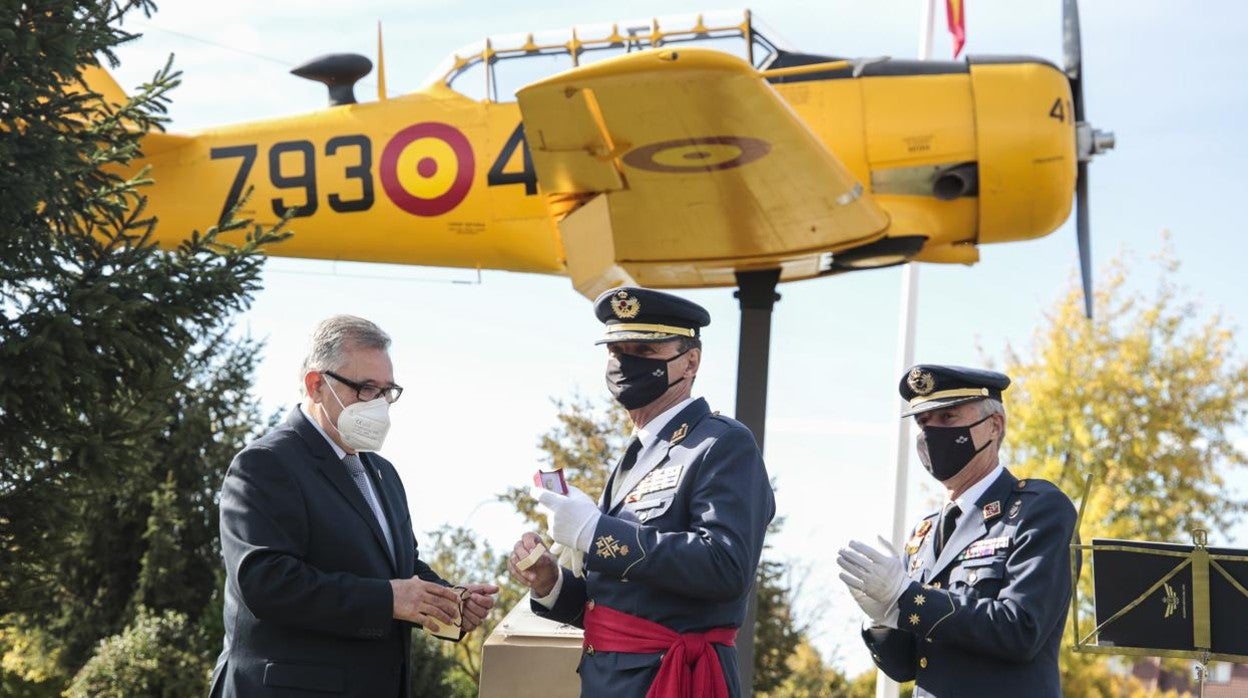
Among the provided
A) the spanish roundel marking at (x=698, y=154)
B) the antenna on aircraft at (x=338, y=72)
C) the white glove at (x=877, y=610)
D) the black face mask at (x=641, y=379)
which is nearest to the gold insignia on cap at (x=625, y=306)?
the black face mask at (x=641, y=379)

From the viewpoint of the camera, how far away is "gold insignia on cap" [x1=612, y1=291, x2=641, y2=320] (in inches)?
139

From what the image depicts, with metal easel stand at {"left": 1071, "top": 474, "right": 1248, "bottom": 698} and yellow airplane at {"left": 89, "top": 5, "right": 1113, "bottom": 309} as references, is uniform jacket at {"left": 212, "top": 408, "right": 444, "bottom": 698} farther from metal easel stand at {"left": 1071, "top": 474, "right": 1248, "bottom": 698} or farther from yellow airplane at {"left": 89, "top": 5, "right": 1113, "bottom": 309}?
yellow airplane at {"left": 89, "top": 5, "right": 1113, "bottom": 309}

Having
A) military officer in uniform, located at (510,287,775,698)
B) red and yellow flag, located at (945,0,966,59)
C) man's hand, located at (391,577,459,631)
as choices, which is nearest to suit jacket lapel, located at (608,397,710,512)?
military officer in uniform, located at (510,287,775,698)

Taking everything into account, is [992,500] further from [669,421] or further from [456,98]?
[456,98]

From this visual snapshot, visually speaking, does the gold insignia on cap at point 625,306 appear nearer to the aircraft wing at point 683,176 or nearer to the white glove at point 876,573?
the white glove at point 876,573

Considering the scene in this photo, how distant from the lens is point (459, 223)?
12062 mm

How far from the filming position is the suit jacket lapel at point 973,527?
3.56 meters

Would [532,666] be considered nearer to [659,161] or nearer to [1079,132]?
[659,161]

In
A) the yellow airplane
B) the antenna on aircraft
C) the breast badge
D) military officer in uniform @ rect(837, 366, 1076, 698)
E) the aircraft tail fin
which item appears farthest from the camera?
the aircraft tail fin

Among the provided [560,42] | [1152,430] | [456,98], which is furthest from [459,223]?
[1152,430]

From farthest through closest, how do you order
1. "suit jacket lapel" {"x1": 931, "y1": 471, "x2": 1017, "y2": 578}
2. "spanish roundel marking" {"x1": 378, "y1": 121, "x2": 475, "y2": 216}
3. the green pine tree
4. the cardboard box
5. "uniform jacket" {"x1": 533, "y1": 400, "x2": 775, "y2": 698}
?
"spanish roundel marking" {"x1": 378, "y1": 121, "x2": 475, "y2": 216} → the green pine tree → the cardboard box → "suit jacket lapel" {"x1": 931, "y1": 471, "x2": 1017, "y2": 578} → "uniform jacket" {"x1": 533, "y1": 400, "x2": 775, "y2": 698}

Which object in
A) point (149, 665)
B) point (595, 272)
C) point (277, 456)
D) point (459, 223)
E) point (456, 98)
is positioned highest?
point (456, 98)

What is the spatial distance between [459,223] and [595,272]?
2537mm

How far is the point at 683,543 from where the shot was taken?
3.12m
